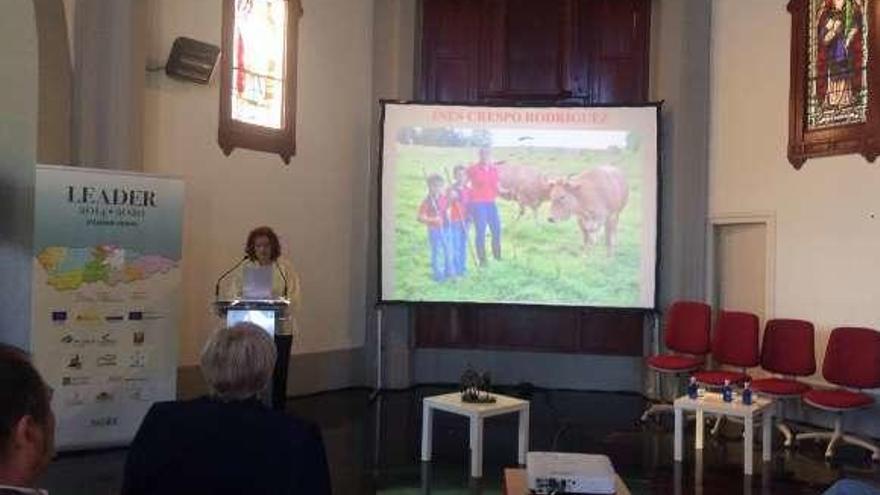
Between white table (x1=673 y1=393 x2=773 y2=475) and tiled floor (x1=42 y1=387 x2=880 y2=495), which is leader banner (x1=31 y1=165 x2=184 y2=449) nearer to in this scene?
tiled floor (x1=42 y1=387 x2=880 y2=495)

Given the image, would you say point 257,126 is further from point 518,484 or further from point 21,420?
point 21,420

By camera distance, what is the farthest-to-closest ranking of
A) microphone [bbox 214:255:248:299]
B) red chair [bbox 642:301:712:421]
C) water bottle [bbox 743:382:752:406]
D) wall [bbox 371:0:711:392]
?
1. wall [bbox 371:0:711:392]
2. red chair [bbox 642:301:712:421]
3. microphone [bbox 214:255:248:299]
4. water bottle [bbox 743:382:752:406]

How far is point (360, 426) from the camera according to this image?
6906 mm

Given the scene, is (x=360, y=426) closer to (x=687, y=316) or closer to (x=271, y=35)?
(x=687, y=316)

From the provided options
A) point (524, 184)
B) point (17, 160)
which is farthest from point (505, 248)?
point (17, 160)

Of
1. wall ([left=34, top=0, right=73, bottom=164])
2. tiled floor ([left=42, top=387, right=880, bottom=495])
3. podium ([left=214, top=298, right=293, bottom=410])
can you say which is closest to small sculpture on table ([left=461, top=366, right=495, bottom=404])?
tiled floor ([left=42, top=387, right=880, bottom=495])

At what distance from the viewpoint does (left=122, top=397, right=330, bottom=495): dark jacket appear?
216 cm

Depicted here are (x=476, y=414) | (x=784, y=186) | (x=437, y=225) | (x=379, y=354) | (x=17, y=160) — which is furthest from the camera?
(x=379, y=354)

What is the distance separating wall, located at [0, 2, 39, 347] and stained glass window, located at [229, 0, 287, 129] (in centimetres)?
257

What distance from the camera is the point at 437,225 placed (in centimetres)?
830

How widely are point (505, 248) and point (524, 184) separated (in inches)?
25.5

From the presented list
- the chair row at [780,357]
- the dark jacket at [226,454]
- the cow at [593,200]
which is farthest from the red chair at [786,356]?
the dark jacket at [226,454]

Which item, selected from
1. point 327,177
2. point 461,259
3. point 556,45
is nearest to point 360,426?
point 461,259

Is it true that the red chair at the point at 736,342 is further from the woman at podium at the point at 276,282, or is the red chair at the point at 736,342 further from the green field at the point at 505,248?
the woman at podium at the point at 276,282
